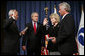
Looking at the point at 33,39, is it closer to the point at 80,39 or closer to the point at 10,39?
the point at 10,39

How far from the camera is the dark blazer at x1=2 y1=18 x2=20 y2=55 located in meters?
2.73

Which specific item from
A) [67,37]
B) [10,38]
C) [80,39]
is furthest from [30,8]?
Result: [67,37]

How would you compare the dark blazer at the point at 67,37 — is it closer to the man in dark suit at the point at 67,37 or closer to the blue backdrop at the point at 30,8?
the man in dark suit at the point at 67,37

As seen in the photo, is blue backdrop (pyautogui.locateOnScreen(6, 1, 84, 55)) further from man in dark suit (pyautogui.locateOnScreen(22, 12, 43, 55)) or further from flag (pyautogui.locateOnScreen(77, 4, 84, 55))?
man in dark suit (pyautogui.locateOnScreen(22, 12, 43, 55))

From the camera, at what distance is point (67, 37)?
92.5 inches

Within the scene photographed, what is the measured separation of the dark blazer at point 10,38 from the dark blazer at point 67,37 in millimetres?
802

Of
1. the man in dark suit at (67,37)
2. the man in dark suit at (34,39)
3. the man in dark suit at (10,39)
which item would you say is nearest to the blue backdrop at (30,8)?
the man in dark suit at (34,39)

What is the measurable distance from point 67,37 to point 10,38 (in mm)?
984

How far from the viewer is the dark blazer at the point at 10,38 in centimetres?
273

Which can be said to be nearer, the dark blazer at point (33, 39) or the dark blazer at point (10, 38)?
the dark blazer at point (10, 38)

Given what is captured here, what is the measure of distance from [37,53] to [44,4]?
1.92m

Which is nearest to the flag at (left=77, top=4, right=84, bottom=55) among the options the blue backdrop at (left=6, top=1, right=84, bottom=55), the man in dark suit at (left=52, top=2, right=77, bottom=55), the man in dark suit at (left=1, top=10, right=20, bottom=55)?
the blue backdrop at (left=6, top=1, right=84, bottom=55)

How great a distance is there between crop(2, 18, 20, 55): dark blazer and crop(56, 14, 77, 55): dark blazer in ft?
2.63

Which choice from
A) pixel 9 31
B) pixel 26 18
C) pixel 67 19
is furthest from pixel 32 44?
pixel 26 18
